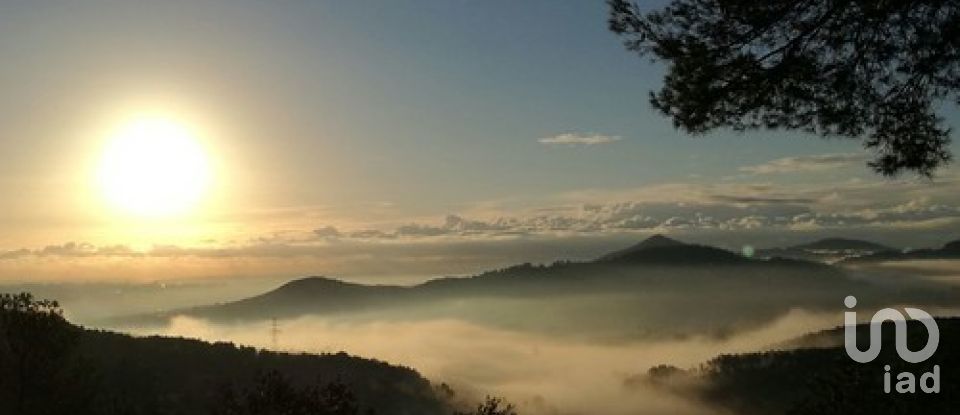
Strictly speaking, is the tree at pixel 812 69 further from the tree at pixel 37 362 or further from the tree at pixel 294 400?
the tree at pixel 37 362

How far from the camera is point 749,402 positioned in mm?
176875

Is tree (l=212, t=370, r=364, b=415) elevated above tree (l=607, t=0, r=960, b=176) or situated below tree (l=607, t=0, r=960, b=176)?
below

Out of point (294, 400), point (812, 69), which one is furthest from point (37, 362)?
point (812, 69)

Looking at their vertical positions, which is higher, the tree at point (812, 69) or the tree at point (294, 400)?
the tree at point (812, 69)

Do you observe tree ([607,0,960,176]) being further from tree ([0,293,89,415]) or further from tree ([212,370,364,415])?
tree ([0,293,89,415])

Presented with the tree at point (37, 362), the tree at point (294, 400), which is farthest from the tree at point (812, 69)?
the tree at point (37, 362)

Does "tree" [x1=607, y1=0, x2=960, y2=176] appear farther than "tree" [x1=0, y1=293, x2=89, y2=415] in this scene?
No

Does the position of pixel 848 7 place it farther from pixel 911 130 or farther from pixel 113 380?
pixel 113 380

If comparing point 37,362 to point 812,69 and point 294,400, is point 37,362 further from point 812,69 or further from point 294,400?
point 812,69

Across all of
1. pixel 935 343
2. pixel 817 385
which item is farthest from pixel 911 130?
pixel 935 343

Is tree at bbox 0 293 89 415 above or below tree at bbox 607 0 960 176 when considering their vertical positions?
below

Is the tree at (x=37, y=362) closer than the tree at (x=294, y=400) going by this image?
No

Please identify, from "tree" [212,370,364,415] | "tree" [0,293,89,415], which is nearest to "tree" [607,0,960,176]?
"tree" [212,370,364,415]

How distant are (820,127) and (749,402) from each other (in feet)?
553
